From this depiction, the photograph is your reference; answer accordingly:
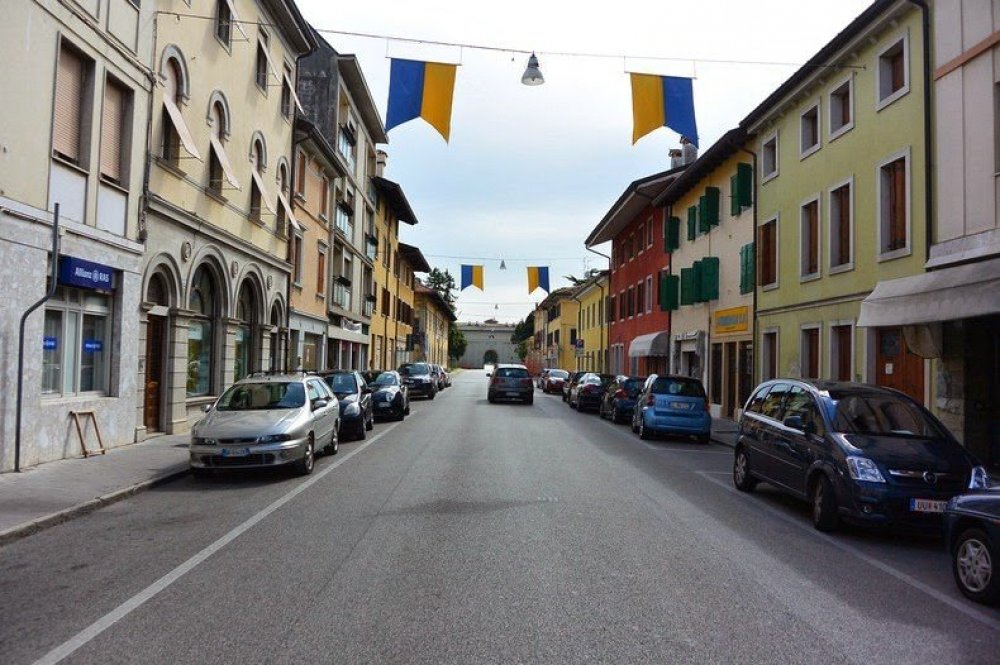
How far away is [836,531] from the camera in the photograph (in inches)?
315

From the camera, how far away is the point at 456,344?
4749 inches

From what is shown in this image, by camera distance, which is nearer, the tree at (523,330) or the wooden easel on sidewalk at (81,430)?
the wooden easel on sidewalk at (81,430)

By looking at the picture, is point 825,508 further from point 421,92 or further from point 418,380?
point 418,380

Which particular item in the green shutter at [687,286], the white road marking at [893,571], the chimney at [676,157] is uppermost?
the chimney at [676,157]

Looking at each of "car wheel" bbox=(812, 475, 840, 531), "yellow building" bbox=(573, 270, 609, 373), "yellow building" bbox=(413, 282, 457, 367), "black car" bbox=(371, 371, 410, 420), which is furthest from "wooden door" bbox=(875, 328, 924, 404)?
"yellow building" bbox=(413, 282, 457, 367)

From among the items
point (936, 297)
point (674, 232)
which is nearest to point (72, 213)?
point (936, 297)

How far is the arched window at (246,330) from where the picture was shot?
826 inches

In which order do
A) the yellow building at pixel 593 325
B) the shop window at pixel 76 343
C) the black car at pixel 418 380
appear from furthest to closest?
the yellow building at pixel 593 325 < the black car at pixel 418 380 < the shop window at pixel 76 343

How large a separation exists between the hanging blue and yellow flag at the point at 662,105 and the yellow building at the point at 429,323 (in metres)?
51.1

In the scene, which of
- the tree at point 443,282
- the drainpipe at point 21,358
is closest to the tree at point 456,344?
the tree at point 443,282

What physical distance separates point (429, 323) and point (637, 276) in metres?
39.8

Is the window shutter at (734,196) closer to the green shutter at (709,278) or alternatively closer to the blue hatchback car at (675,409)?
the green shutter at (709,278)

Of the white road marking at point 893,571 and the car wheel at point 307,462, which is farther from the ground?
the car wheel at point 307,462

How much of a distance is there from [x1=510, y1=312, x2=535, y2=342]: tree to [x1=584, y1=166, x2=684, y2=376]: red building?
81.2 m
